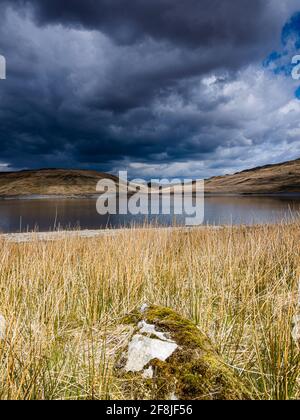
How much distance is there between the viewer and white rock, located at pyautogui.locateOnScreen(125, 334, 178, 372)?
69.2 inches

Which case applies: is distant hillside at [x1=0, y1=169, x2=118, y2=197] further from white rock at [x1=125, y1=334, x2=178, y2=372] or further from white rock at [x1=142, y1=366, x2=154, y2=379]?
white rock at [x1=142, y1=366, x2=154, y2=379]

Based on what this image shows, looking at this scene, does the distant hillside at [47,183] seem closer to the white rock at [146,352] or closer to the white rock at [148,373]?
the white rock at [146,352]

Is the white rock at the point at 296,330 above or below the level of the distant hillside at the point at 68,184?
below

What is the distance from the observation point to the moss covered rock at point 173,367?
1601 millimetres

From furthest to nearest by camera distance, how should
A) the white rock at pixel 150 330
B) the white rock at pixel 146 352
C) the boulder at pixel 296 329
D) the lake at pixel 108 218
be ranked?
the lake at pixel 108 218 < the boulder at pixel 296 329 < the white rock at pixel 150 330 < the white rock at pixel 146 352

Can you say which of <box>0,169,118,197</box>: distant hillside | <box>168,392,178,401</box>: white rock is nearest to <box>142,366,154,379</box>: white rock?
<box>168,392,178,401</box>: white rock

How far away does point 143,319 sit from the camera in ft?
7.00

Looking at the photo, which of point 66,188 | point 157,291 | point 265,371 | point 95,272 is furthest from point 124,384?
point 66,188

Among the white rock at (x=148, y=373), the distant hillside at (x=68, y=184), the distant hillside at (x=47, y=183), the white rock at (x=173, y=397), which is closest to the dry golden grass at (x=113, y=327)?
the white rock at (x=148, y=373)

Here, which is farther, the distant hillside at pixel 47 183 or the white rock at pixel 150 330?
the distant hillside at pixel 47 183

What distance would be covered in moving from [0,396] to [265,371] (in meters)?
1.80

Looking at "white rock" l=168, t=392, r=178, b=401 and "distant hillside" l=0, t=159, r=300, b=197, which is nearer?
"white rock" l=168, t=392, r=178, b=401
